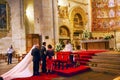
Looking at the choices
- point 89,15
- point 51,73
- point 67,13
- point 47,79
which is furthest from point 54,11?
point 47,79

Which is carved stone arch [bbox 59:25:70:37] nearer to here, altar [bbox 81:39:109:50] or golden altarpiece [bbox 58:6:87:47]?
golden altarpiece [bbox 58:6:87:47]

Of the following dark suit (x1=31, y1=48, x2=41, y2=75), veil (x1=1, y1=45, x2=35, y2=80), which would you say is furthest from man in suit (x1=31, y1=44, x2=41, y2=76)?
veil (x1=1, y1=45, x2=35, y2=80)

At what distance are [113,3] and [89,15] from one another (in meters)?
2.94

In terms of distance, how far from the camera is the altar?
16.7 meters

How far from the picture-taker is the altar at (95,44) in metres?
16.7

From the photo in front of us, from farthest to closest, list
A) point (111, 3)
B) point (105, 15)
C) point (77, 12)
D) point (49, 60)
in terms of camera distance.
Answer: point (77, 12) → point (105, 15) → point (111, 3) → point (49, 60)

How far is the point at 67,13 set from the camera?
20859mm

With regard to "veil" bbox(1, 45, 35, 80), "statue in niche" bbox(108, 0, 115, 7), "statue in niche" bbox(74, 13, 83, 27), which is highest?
"statue in niche" bbox(108, 0, 115, 7)

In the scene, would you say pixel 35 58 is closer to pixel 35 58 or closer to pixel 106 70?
pixel 35 58

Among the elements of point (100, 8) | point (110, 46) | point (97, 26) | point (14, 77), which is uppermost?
point (100, 8)

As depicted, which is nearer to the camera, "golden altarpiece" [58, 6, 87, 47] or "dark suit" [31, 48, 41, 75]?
"dark suit" [31, 48, 41, 75]

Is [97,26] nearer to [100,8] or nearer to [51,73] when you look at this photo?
[100,8]

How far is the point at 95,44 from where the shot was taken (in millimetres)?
17312

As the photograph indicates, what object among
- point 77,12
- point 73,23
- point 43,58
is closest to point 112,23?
point 77,12
